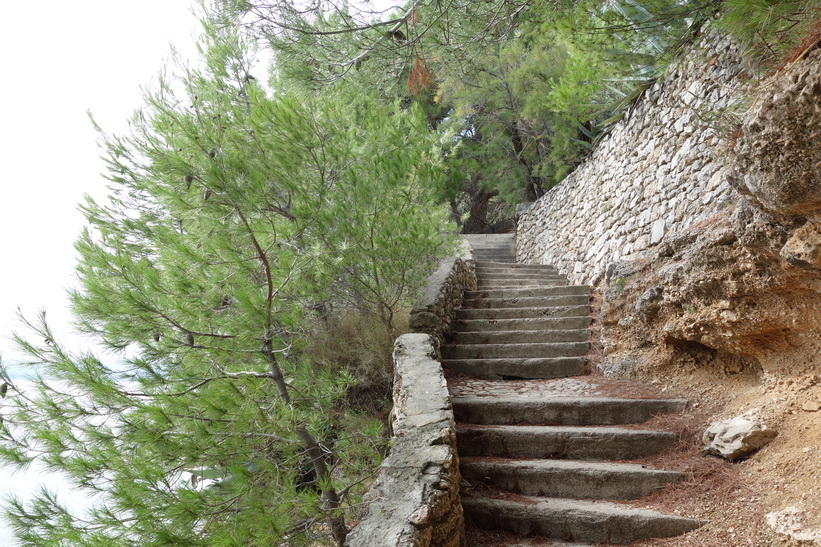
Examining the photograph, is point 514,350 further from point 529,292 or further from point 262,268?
point 262,268

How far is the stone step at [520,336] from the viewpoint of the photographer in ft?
16.7

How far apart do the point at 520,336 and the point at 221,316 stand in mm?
3193

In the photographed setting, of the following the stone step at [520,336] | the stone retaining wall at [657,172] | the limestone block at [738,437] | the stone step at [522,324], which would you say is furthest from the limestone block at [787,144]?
the stone step at [522,324]

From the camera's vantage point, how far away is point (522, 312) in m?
5.78

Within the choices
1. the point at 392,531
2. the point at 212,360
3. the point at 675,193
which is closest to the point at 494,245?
the point at 675,193

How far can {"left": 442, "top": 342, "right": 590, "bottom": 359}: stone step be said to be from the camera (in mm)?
4848

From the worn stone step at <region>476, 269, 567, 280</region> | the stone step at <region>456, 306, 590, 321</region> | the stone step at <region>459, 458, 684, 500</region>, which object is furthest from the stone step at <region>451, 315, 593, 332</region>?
the stone step at <region>459, 458, 684, 500</region>

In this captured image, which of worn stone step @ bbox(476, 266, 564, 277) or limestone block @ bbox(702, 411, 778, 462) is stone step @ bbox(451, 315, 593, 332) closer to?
limestone block @ bbox(702, 411, 778, 462)

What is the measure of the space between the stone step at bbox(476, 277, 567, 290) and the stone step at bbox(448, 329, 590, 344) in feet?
6.84

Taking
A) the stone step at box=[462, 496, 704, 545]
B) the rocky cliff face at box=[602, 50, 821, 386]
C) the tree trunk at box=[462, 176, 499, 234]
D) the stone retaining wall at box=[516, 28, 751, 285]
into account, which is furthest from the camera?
the tree trunk at box=[462, 176, 499, 234]

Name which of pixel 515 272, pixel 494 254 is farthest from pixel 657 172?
pixel 494 254

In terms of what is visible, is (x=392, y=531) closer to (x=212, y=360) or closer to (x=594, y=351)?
(x=212, y=360)

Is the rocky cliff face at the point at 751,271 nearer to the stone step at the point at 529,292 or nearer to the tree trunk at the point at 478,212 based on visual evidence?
the stone step at the point at 529,292

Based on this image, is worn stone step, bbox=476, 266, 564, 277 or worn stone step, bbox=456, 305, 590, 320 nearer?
worn stone step, bbox=456, 305, 590, 320
